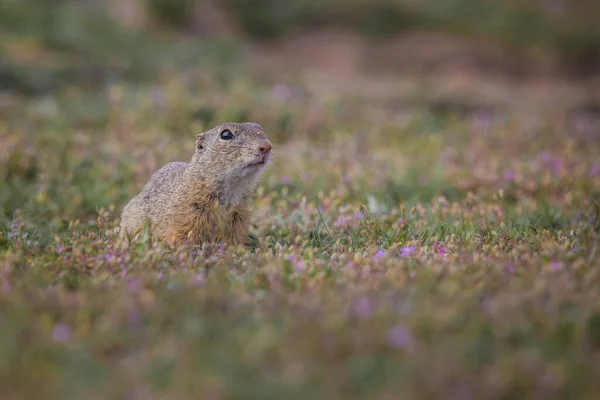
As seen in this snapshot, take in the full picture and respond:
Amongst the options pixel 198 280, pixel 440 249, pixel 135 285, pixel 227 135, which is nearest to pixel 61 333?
pixel 135 285

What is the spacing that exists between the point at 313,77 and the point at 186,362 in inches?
481

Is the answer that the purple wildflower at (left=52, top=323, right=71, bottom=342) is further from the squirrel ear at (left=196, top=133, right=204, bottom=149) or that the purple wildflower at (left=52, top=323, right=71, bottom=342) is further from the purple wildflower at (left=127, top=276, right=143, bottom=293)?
the squirrel ear at (left=196, top=133, right=204, bottom=149)

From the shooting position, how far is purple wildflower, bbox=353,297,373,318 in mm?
3827

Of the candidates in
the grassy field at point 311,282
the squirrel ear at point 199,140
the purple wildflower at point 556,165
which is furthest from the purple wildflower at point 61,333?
the purple wildflower at point 556,165

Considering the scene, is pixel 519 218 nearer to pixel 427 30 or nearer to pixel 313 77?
pixel 313 77

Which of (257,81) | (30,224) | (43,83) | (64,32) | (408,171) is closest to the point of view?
(30,224)

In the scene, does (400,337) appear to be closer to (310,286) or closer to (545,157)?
(310,286)

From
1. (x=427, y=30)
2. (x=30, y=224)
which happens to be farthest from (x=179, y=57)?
(x=30, y=224)

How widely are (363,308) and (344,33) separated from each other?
15191 mm

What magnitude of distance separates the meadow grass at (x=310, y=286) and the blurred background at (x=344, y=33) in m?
6.66

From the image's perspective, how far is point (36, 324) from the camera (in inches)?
147

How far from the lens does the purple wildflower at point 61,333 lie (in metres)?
3.63

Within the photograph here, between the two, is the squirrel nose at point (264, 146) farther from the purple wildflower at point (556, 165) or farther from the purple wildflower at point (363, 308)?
the purple wildflower at point (556, 165)

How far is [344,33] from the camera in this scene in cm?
1844
